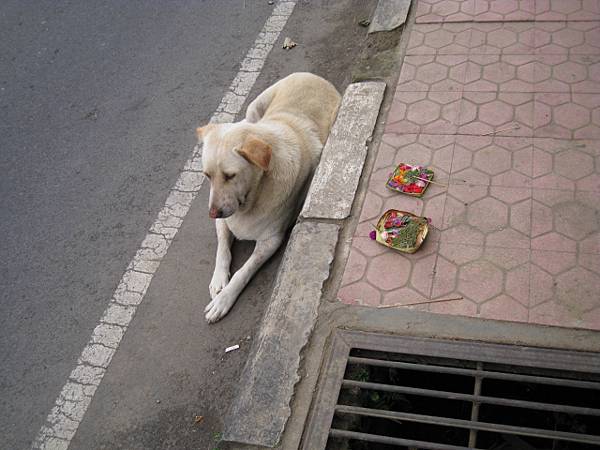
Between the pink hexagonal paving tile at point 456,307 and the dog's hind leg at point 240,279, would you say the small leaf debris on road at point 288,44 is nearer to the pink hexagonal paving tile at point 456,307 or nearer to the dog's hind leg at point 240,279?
the dog's hind leg at point 240,279

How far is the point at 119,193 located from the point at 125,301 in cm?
119

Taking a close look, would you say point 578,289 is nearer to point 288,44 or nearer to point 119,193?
point 119,193

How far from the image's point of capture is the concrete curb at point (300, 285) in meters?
2.86

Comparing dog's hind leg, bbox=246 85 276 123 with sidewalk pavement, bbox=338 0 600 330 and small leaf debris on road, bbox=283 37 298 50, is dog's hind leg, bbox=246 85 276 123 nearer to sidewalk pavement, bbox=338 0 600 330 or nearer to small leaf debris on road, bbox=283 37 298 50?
sidewalk pavement, bbox=338 0 600 330

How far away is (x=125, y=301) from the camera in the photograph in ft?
13.4

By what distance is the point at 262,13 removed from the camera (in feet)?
21.7

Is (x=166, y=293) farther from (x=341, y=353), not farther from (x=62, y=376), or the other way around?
(x=341, y=353)

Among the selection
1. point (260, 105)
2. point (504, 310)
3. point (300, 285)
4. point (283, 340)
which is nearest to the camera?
point (504, 310)

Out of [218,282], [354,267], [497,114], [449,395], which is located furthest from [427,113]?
[449,395]

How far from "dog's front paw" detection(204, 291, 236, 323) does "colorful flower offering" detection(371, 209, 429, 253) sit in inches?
41.8

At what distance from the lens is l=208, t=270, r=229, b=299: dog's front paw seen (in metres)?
3.90

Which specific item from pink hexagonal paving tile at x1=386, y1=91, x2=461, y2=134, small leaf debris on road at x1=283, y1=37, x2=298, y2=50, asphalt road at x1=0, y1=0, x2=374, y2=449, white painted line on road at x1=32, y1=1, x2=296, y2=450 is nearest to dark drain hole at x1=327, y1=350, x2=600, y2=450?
asphalt road at x1=0, y1=0, x2=374, y2=449

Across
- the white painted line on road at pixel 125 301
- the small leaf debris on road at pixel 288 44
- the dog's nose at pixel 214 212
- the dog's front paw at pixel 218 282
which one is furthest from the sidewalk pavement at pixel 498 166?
the white painted line on road at pixel 125 301

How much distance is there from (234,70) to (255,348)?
357 cm
